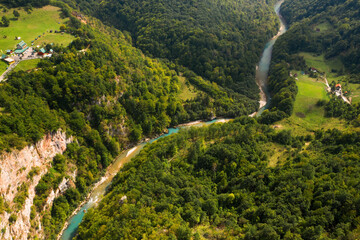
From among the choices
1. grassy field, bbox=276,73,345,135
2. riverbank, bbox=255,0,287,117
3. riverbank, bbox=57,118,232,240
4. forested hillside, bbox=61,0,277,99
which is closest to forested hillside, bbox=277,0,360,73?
riverbank, bbox=255,0,287,117

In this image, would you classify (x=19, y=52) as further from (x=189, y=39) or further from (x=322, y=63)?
(x=322, y=63)

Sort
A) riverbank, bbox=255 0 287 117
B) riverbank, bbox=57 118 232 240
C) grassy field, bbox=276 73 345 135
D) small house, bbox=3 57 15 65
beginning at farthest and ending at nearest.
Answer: riverbank, bbox=255 0 287 117 < grassy field, bbox=276 73 345 135 < small house, bbox=3 57 15 65 < riverbank, bbox=57 118 232 240

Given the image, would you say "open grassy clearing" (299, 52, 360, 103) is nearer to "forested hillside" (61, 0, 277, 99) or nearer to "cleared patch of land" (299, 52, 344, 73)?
"cleared patch of land" (299, 52, 344, 73)

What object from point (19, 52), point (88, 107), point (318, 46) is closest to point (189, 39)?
point (318, 46)

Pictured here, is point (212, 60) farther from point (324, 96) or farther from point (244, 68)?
point (324, 96)

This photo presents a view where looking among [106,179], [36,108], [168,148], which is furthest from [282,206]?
[36,108]

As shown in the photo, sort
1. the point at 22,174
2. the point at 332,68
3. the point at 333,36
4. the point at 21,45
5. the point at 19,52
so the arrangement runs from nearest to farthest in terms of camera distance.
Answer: the point at 22,174 → the point at 19,52 → the point at 21,45 → the point at 332,68 → the point at 333,36
